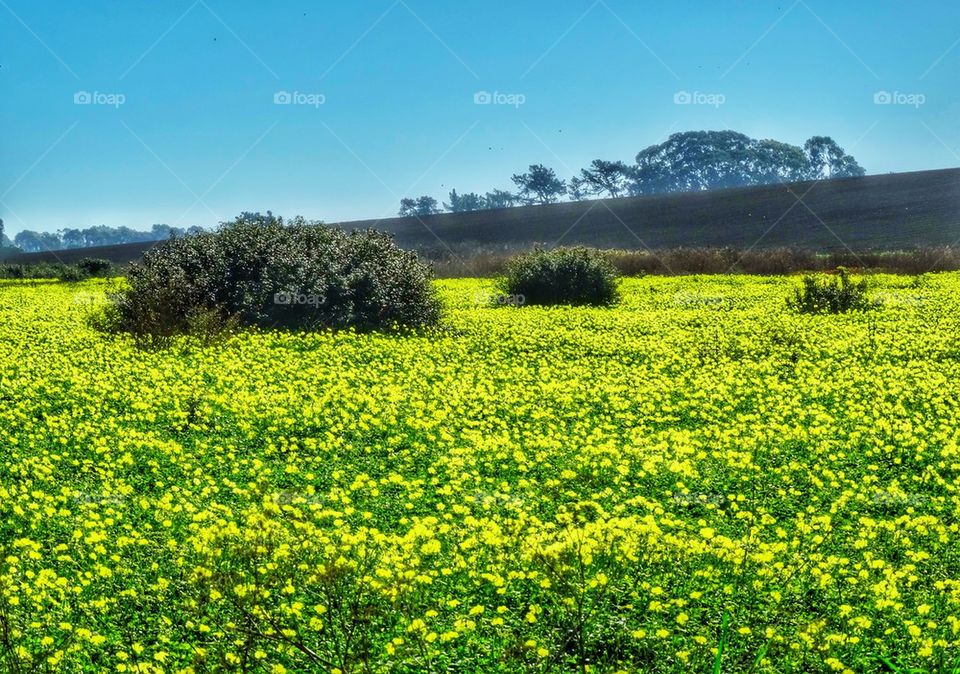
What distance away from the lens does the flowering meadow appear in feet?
19.4

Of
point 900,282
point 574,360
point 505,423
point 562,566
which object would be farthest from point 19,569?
point 900,282

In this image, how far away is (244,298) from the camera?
2216 cm

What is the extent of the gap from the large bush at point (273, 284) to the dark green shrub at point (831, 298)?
459 inches

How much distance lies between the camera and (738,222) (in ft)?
214

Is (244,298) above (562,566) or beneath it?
above

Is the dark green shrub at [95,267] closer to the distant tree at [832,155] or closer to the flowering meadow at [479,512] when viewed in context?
the flowering meadow at [479,512]

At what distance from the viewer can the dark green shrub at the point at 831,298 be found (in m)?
26.2

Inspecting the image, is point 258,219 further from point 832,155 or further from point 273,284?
point 832,155

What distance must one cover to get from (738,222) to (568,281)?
128 feet

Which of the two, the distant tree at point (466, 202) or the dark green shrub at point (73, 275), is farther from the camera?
the distant tree at point (466, 202)

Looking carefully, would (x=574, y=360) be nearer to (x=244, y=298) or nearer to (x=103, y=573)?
(x=244, y=298)

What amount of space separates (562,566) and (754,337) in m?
15.0

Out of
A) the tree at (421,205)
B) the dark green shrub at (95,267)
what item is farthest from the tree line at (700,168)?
the dark green shrub at (95,267)

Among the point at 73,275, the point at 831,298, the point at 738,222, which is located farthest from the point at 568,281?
the point at 738,222
